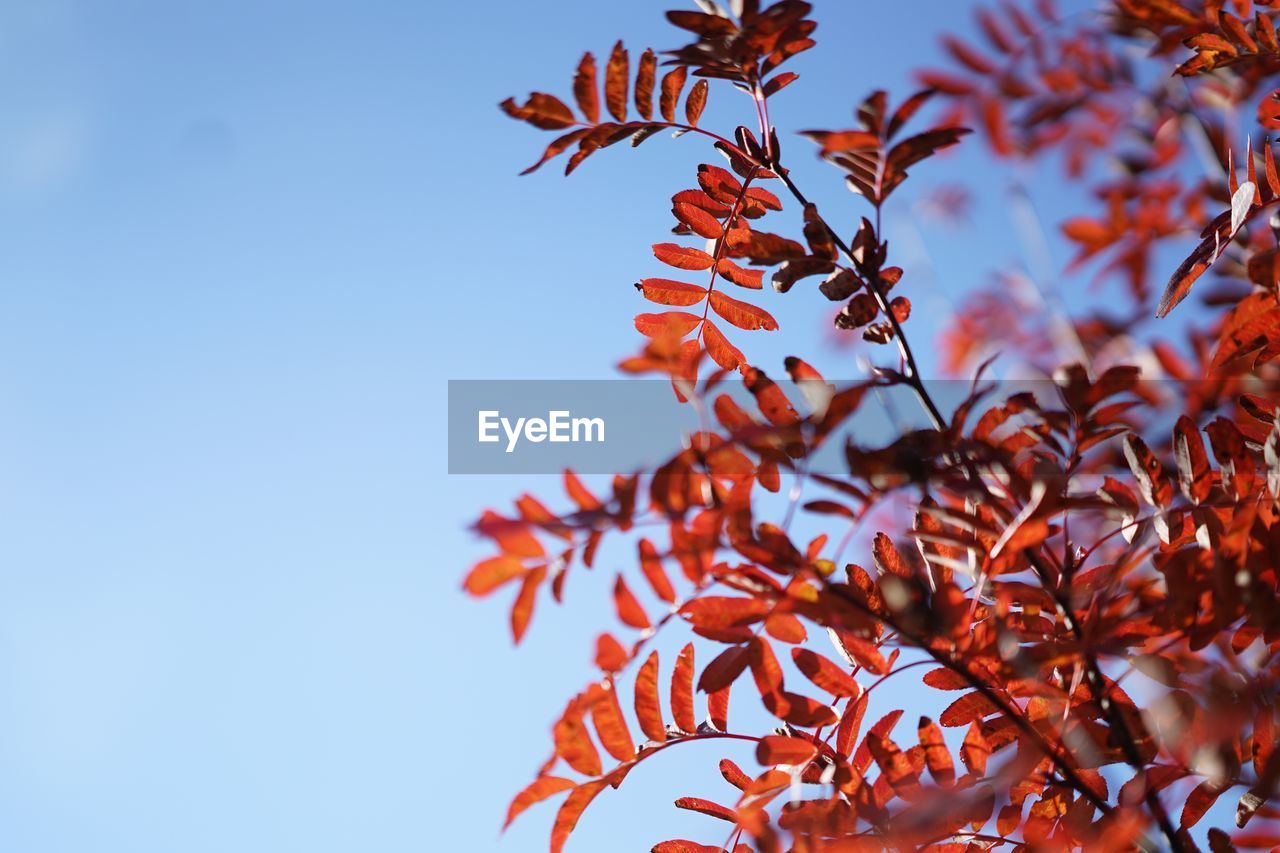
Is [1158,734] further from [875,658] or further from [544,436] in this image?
[544,436]

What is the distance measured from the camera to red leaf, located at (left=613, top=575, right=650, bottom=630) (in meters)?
0.76

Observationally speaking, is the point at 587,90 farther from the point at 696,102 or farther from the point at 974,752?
the point at 974,752

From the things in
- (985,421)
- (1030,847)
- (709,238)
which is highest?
(709,238)

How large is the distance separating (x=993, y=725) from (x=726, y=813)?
0.29 m

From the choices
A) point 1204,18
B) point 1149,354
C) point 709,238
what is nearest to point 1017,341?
point 1149,354

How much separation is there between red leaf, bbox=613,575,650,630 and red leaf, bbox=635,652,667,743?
0.41 ft

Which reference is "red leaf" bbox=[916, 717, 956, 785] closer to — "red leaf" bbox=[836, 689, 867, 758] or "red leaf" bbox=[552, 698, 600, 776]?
"red leaf" bbox=[836, 689, 867, 758]

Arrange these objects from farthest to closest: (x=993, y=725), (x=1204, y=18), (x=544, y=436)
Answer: (x=544, y=436) → (x=1204, y=18) → (x=993, y=725)

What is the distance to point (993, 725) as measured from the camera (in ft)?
2.98

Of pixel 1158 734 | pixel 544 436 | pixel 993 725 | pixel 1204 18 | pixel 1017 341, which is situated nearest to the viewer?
pixel 1158 734

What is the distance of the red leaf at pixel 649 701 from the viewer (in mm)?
873

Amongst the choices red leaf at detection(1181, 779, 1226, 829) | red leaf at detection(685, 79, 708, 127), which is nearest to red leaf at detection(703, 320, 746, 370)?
red leaf at detection(685, 79, 708, 127)

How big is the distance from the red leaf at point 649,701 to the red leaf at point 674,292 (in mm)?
491

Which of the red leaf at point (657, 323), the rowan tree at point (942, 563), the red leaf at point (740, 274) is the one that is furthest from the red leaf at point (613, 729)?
the red leaf at point (740, 274)
